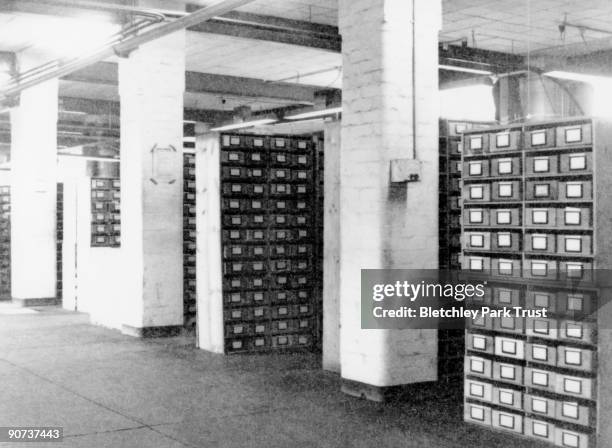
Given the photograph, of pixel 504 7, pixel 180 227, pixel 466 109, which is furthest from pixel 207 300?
pixel 466 109

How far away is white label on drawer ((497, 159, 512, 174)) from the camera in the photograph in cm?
636

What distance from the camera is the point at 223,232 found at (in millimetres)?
10297

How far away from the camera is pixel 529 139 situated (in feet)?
20.4

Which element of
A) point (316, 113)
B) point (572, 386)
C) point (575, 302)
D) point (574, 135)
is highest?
point (316, 113)

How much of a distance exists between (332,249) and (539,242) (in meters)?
3.23

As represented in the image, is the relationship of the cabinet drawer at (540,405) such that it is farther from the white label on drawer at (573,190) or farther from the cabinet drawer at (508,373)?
the white label on drawer at (573,190)


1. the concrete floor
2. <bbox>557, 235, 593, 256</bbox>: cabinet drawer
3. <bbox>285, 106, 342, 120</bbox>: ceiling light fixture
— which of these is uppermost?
<bbox>285, 106, 342, 120</bbox>: ceiling light fixture

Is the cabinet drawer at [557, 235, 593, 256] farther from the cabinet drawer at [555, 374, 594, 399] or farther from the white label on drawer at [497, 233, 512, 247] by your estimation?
the cabinet drawer at [555, 374, 594, 399]

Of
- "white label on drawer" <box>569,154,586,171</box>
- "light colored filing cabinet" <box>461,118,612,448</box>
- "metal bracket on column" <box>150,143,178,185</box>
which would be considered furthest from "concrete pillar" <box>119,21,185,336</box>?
"white label on drawer" <box>569,154,586,171</box>

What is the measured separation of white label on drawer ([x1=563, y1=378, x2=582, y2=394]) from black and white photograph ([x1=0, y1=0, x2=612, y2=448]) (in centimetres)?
2

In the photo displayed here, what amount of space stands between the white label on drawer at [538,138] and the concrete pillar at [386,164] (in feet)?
5.07

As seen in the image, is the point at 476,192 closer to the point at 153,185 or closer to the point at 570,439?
the point at 570,439

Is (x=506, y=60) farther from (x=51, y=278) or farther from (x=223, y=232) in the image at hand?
(x=51, y=278)

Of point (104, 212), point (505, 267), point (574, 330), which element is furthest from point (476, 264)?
point (104, 212)
